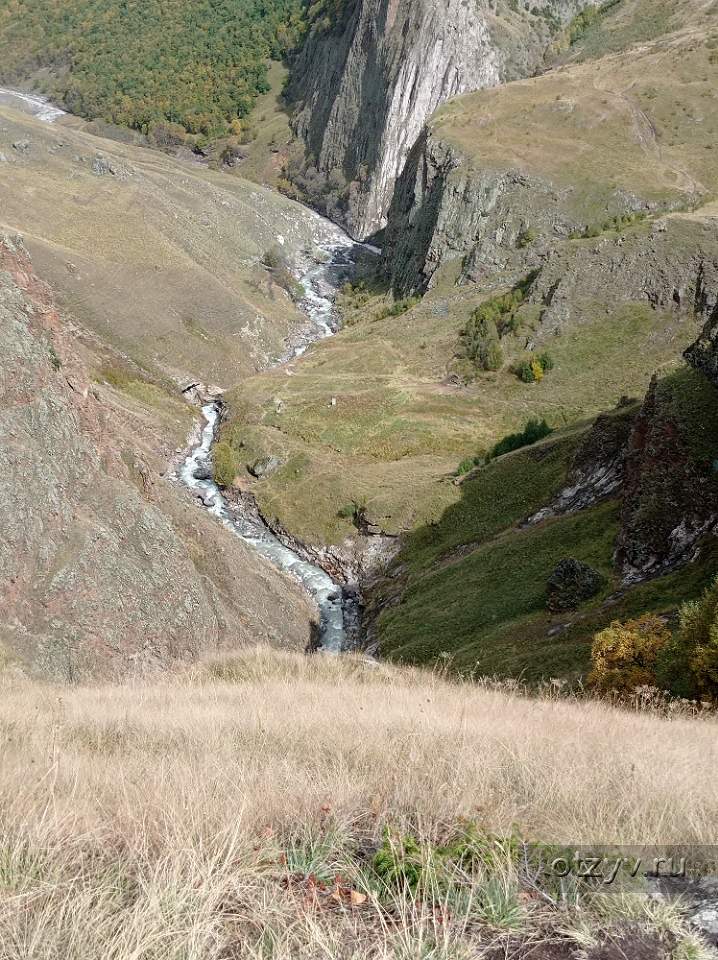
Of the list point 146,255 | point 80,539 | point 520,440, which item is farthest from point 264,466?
point 146,255

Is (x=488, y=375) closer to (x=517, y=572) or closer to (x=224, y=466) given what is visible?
(x=224, y=466)

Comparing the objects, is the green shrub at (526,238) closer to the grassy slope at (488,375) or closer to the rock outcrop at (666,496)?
the grassy slope at (488,375)

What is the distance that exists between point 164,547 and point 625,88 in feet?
405

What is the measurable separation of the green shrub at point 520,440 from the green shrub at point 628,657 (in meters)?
40.9

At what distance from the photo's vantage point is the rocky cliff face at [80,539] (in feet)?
76.6

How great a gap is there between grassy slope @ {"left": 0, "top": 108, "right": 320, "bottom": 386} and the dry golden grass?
76706mm

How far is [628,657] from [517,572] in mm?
18709

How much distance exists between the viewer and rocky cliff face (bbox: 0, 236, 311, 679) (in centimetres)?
2334

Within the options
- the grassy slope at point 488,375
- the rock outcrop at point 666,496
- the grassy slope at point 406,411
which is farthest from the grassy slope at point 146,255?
the rock outcrop at point 666,496

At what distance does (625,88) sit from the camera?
116m

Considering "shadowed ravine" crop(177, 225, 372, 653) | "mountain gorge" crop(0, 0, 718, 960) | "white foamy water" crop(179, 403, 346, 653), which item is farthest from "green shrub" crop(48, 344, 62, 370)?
"white foamy water" crop(179, 403, 346, 653)

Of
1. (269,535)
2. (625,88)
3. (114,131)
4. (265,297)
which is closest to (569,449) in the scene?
(269,535)

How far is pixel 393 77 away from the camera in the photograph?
15688 cm

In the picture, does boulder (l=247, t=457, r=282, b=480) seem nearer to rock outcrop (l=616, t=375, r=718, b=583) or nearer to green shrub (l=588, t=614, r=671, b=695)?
rock outcrop (l=616, t=375, r=718, b=583)
